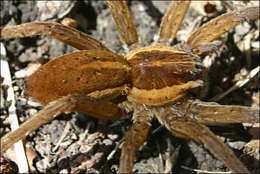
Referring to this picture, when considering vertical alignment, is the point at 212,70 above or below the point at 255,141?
above

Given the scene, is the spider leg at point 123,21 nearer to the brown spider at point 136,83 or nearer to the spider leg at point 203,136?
the brown spider at point 136,83

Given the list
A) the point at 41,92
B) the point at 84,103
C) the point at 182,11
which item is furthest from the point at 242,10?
the point at 41,92

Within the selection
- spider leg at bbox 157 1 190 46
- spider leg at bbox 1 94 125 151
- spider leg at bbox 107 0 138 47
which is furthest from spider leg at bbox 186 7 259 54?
spider leg at bbox 1 94 125 151

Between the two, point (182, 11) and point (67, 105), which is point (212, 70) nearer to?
point (182, 11)

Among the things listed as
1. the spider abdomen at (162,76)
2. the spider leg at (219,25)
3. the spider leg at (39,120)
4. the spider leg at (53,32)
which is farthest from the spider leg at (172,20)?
the spider leg at (39,120)

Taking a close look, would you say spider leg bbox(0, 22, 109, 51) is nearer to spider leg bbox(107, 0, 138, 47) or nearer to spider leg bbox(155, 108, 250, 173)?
spider leg bbox(107, 0, 138, 47)

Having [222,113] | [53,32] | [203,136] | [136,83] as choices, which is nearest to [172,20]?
[136,83]
